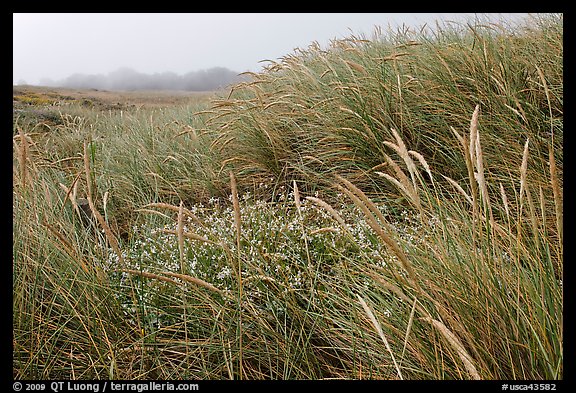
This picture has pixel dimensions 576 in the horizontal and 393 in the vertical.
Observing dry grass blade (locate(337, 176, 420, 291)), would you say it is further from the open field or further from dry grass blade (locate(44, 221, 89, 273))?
dry grass blade (locate(44, 221, 89, 273))

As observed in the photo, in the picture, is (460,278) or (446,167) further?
(446,167)

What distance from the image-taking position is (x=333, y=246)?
2229 millimetres

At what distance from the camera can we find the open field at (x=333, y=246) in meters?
1.37

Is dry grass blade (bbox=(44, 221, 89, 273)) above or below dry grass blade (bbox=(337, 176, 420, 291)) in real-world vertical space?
below

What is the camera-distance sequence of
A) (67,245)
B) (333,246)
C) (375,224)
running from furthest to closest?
(333,246) < (67,245) < (375,224)

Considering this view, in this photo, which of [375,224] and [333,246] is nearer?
[375,224]

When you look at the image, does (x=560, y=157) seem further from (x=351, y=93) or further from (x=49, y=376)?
(x=49, y=376)

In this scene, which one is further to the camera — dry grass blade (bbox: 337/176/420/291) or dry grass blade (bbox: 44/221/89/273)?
dry grass blade (bbox: 44/221/89/273)

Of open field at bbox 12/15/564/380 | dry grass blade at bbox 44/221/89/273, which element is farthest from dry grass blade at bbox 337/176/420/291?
dry grass blade at bbox 44/221/89/273

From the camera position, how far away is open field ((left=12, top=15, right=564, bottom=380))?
4.49 ft

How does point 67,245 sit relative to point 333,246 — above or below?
above

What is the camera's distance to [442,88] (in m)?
3.56

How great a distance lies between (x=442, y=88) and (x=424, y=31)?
71.7 inches

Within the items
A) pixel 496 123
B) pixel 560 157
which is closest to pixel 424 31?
pixel 496 123
